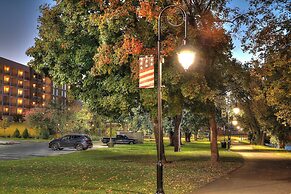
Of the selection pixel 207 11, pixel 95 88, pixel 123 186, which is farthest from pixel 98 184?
pixel 207 11

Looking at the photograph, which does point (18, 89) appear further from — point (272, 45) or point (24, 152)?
point (272, 45)

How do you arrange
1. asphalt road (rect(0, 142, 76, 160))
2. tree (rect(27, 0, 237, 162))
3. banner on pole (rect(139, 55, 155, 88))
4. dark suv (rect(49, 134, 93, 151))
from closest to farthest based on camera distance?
1. banner on pole (rect(139, 55, 155, 88))
2. tree (rect(27, 0, 237, 162))
3. asphalt road (rect(0, 142, 76, 160))
4. dark suv (rect(49, 134, 93, 151))

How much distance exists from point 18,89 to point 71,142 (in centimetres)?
7559

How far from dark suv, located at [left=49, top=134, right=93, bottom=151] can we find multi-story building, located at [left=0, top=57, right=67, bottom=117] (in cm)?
5681

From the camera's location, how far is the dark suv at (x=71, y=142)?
1737 inches

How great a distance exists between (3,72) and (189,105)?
294 feet

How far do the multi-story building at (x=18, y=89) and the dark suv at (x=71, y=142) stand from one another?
186 feet

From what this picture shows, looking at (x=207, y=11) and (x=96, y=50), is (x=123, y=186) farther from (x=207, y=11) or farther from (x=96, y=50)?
(x=207, y=11)

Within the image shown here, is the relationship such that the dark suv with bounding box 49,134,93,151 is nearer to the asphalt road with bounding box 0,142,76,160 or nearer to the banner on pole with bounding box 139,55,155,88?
the asphalt road with bounding box 0,142,76,160

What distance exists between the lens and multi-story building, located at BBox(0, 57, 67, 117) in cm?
10894

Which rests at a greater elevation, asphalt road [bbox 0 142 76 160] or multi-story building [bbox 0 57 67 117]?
multi-story building [bbox 0 57 67 117]

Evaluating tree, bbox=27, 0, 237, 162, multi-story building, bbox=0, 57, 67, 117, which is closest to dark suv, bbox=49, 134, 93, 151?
tree, bbox=27, 0, 237, 162

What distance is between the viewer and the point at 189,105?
89.4 ft

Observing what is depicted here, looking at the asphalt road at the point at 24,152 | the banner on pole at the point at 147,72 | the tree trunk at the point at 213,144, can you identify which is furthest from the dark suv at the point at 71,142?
the banner on pole at the point at 147,72
